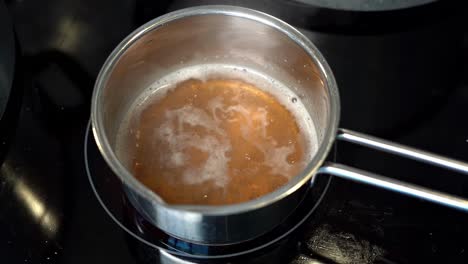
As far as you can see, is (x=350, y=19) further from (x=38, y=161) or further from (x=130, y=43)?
(x=38, y=161)

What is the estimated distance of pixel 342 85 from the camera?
2.79 ft

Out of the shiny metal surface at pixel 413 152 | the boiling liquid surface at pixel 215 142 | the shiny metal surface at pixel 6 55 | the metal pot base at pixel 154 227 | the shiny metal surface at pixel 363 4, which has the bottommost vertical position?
the metal pot base at pixel 154 227

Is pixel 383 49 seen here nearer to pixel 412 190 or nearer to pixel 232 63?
pixel 232 63

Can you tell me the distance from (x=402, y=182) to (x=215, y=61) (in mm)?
361

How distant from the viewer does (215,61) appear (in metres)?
0.85

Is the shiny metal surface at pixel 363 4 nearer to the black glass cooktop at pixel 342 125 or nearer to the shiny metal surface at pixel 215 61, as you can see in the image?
the black glass cooktop at pixel 342 125

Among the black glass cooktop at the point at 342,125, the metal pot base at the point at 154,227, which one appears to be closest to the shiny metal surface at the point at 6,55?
the black glass cooktop at the point at 342,125

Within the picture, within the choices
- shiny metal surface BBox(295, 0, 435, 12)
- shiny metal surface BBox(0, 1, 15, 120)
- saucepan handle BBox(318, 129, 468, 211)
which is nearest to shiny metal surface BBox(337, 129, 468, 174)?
saucepan handle BBox(318, 129, 468, 211)

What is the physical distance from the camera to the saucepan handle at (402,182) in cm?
60

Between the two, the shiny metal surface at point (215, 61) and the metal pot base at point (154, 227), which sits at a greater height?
the shiny metal surface at point (215, 61)

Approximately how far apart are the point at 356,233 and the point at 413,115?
0.21 meters

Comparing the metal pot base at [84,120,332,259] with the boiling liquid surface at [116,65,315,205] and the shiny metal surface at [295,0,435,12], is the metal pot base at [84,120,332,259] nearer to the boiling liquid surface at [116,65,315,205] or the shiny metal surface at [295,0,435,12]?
the boiling liquid surface at [116,65,315,205]

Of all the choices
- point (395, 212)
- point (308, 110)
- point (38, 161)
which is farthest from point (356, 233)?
point (38, 161)

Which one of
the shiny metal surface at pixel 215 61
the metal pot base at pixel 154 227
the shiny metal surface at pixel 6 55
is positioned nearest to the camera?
the shiny metal surface at pixel 215 61
